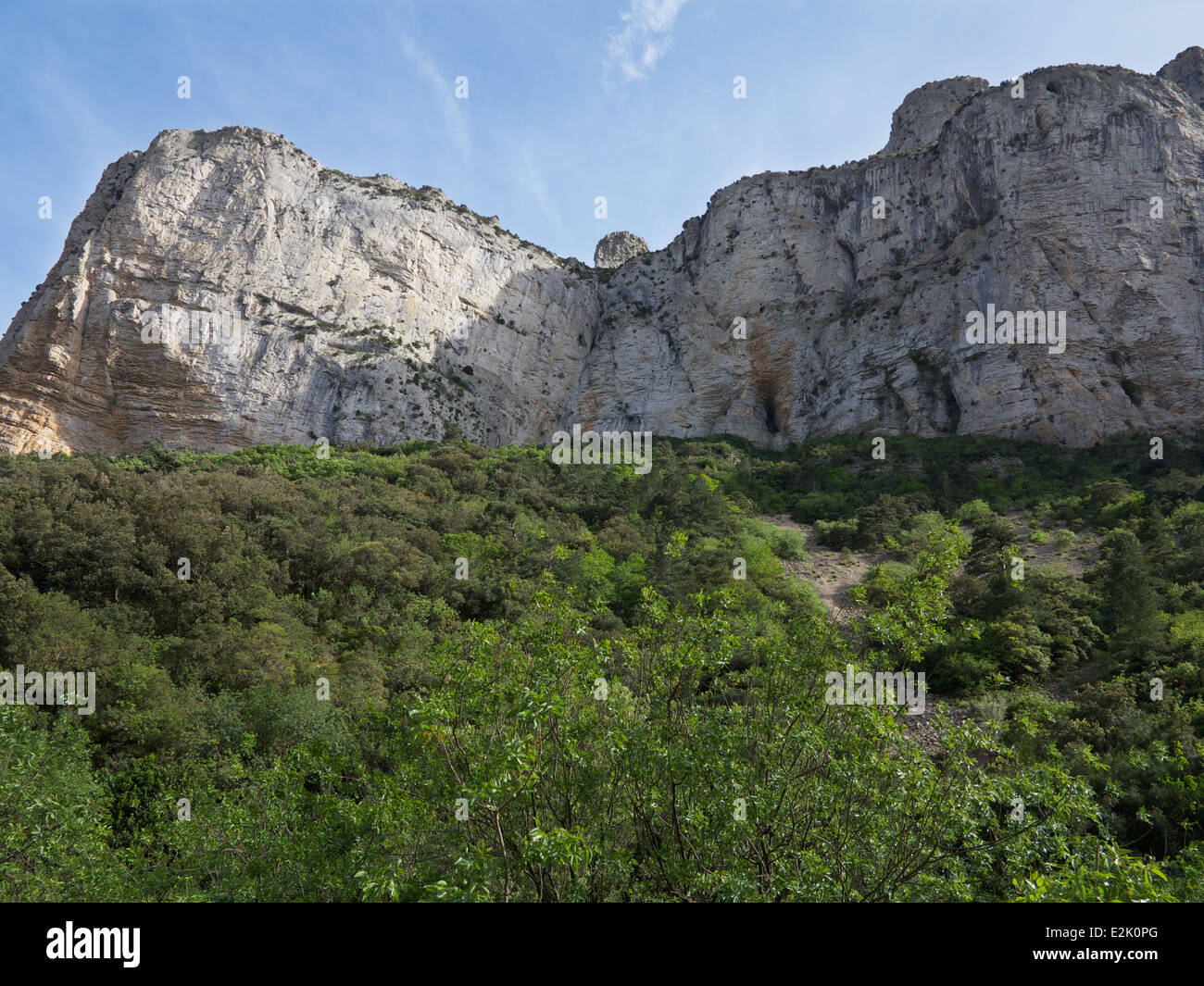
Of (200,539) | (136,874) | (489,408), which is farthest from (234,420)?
(136,874)

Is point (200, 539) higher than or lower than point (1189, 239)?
lower

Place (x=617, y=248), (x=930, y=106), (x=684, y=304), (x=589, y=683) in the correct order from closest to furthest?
1. (x=589, y=683)
2. (x=684, y=304)
3. (x=930, y=106)
4. (x=617, y=248)

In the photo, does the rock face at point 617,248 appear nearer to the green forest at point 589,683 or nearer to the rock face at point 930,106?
the rock face at point 930,106

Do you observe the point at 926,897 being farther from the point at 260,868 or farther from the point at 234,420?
the point at 234,420

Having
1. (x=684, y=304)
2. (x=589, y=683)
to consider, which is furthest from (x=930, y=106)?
(x=589, y=683)

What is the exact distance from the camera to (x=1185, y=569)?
1930 cm

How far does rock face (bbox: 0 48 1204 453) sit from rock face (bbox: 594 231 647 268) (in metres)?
22.2

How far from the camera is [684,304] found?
52250 mm

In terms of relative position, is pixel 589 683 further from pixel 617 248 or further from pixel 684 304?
pixel 617 248

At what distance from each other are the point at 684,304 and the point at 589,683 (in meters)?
49.3

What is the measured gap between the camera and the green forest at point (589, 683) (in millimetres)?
5195

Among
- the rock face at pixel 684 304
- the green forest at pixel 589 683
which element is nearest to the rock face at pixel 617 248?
the rock face at pixel 684 304
